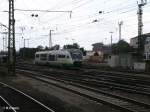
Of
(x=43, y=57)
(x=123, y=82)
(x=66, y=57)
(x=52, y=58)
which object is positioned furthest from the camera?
(x=43, y=57)

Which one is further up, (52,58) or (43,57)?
(43,57)

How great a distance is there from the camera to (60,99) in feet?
64.7

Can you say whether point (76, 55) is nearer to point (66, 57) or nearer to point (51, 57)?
point (66, 57)

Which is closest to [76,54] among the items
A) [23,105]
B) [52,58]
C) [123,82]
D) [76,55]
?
[76,55]

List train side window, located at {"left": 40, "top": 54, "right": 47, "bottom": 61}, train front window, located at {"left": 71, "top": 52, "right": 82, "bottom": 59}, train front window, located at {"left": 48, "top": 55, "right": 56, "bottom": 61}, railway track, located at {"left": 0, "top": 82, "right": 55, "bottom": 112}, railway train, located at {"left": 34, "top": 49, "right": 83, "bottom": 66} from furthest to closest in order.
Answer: train side window, located at {"left": 40, "top": 54, "right": 47, "bottom": 61} < train front window, located at {"left": 48, "top": 55, "right": 56, "bottom": 61} < train front window, located at {"left": 71, "top": 52, "right": 82, "bottom": 59} < railway train, located at {"left": 34, "top": 49, "right": 83, "bottom": 66} < railway track, located at {"left": 0, "top": 82, "right": 55, "bottom": 112}

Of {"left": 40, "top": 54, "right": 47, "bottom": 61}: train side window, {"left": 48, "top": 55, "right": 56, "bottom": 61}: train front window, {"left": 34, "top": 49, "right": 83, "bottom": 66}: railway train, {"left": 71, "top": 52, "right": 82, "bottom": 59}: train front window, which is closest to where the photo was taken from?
{"left": 34, "top": 49, "right": 83, "bottom": 66}: railway train

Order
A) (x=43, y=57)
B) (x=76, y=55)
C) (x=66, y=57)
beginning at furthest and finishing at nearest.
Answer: (x=43, y=57), (x=76, y=55), (x=66, y=57)

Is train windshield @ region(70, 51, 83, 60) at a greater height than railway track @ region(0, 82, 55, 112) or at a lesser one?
greater

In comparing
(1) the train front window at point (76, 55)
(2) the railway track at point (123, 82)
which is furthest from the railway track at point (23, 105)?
(1) the train front window at point (76, 55)

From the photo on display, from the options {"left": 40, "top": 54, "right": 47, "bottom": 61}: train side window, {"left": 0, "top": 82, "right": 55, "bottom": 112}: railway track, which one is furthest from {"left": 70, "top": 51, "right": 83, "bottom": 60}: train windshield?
{"left": 0, "top": 82, "right": 55, "bottom": 112}: railway track

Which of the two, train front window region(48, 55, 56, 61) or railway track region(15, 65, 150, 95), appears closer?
railway track region(15, 65, 150, 95)

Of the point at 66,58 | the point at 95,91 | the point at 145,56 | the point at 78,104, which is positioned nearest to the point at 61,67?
the point at 66,58

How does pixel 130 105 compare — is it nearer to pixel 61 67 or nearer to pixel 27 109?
pixel 27 109

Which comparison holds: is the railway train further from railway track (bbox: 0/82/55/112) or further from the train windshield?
railway track (bbox: 0/82/55/112)
